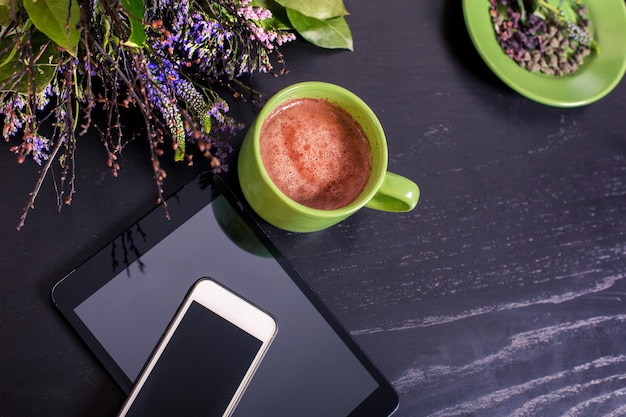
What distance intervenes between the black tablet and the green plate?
→ 1.22 ft

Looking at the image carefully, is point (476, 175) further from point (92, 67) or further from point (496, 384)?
point (92, 67)

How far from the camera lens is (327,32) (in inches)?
29.1

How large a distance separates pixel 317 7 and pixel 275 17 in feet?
0.19

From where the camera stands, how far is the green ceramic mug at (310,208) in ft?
1.93

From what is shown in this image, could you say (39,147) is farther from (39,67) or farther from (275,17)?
(275,17)

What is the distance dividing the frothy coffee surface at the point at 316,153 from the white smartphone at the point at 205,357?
0.14 metres

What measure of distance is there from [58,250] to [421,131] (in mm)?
455

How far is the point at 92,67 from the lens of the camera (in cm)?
61

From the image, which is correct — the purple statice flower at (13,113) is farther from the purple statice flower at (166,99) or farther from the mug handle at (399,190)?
the mug handle at (399,190)

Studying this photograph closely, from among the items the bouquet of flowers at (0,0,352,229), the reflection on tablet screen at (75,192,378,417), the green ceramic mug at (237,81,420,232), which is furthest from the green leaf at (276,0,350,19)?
the reflection on tablet screen at (75,192,378,417)

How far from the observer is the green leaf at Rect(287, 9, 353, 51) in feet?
2.35

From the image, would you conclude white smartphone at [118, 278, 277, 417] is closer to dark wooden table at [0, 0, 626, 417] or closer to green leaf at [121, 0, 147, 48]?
dark wooden table at [0, 0, 626, 417]

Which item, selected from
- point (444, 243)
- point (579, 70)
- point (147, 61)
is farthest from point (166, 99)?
point (579, 70)

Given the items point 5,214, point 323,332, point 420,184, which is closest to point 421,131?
point 420,184
